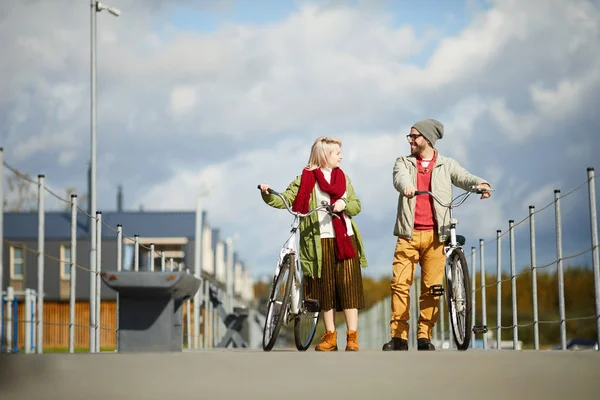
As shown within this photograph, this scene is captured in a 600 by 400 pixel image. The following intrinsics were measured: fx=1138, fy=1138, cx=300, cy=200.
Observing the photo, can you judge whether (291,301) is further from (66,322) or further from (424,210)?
(66,322)

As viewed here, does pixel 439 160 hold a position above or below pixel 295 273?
above

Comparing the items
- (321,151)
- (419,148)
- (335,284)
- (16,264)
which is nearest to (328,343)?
(335,284)

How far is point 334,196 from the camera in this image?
31.2 feet

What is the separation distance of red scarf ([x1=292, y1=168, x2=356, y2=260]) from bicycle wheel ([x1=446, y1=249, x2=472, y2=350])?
866 millimetres

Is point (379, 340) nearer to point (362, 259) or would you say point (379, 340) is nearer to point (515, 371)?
point (362, 259)

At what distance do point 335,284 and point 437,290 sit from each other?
86 cm

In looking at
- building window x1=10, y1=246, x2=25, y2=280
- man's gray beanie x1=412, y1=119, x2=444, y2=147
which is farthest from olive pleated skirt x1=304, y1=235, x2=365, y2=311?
building window x1=10, y1=246, x2=25, y2=280

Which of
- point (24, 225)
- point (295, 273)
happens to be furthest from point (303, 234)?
point (24, 225)

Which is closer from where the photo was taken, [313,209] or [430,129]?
[313,209]

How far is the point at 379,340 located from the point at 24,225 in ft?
110

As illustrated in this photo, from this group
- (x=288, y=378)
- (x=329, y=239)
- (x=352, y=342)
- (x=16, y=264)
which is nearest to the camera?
(x=288, y=378)

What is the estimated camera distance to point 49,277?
191 ft

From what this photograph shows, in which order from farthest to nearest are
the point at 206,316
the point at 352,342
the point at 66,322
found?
the point at 66,322 → the point at 206,316 → the point at 352,342

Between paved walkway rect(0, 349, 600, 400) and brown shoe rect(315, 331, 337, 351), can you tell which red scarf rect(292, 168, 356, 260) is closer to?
brown shoe rect(315, 331, 337, 351)
